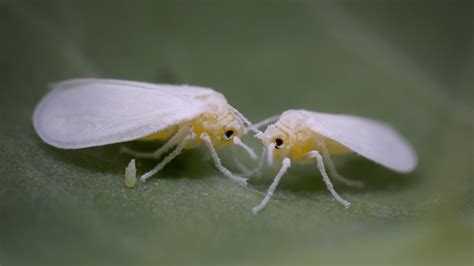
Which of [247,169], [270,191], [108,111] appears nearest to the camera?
[270,191]

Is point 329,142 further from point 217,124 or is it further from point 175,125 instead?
point 175,125

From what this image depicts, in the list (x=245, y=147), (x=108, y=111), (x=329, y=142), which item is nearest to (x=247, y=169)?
(x=245, y=147)

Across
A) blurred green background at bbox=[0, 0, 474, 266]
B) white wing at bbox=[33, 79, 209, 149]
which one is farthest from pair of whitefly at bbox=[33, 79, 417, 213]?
blurred green background at bbox=[0, 0, 474, 266]

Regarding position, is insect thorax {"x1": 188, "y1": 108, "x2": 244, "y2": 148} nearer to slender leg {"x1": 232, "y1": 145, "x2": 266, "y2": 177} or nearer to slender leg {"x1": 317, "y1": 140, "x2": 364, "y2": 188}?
slender leg {"x1": 232, "y1": 145, "x2": 266, "y2": 177}

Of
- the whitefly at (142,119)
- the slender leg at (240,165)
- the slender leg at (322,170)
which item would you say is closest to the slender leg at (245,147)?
the whitefly at (142,119)

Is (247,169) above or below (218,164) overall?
above

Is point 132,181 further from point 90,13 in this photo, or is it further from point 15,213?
point 90,13
